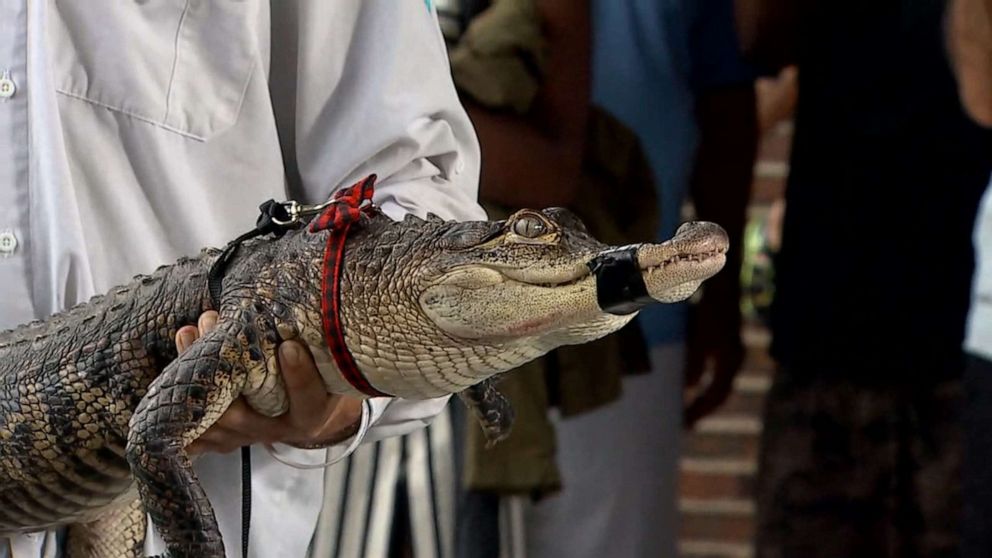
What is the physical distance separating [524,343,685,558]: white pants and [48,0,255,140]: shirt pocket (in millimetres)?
1081

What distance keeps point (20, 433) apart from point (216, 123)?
0.28 metres

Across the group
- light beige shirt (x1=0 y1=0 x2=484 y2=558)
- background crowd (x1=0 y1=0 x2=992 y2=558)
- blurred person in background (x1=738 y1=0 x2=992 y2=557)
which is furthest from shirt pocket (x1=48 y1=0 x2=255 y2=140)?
blurred person in background (x1=738 y1=0 x2=992 y2=557)

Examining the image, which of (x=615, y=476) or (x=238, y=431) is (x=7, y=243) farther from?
(x=615, y=476)

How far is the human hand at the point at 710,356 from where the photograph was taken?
7.39ft

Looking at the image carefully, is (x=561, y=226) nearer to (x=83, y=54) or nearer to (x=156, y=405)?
(x=156, y=405)

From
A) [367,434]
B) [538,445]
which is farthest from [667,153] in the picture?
[367,434]

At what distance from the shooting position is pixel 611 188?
203 centimetres

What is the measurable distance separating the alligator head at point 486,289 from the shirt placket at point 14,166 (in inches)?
11.6

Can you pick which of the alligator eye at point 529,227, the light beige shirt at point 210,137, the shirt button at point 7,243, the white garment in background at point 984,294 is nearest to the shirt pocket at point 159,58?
the light beige shirt at point 210,137

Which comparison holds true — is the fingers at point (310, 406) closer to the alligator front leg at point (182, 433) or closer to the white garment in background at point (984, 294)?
the alligator front leg at point (182, 433)

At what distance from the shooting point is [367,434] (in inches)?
45.6

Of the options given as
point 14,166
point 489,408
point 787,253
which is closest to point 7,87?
point 14,166

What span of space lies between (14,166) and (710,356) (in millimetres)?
1438

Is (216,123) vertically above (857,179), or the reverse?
(216,123)
